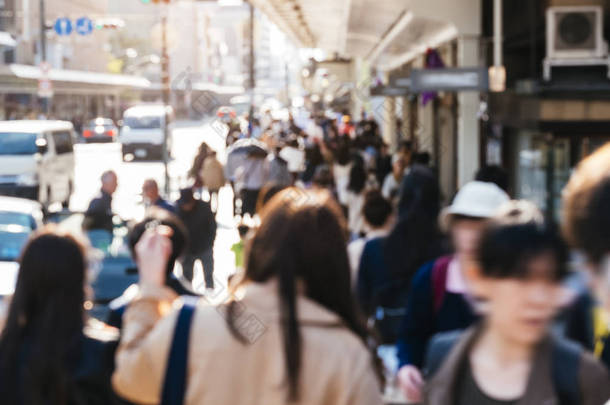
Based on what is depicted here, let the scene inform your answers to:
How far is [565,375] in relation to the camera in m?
2.88

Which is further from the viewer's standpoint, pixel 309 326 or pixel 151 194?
pixel 151 194

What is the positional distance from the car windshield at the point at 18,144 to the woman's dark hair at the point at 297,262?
72.4ft

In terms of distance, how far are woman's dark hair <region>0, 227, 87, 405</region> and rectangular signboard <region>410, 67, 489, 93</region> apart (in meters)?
9.55

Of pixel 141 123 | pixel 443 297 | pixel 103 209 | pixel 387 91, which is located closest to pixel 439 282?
pixel 443 297

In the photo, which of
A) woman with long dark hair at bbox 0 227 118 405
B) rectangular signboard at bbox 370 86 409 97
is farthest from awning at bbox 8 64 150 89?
woman with long dark hair at bbox 0 227 118 405

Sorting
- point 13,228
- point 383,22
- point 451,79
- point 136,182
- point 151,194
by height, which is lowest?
point 136,182

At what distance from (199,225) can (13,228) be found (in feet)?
7.37

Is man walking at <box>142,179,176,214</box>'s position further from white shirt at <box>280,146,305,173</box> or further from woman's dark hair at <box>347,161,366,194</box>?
white shirt at <box>280,146,305,173</box>

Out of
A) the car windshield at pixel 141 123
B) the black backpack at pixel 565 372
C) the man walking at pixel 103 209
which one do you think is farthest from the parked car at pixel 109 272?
the car windshield at pixel 141 123

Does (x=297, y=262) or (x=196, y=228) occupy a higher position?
(x=297, y=262)

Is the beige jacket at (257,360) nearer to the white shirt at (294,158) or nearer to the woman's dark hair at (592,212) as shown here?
the woman's dark hair at (592,212)

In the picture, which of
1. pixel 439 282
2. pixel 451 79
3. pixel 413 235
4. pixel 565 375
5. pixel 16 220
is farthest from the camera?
pixel 451 79

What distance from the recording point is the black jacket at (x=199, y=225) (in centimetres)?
1141

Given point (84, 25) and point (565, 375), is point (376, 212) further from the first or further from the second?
point (84, 25)
